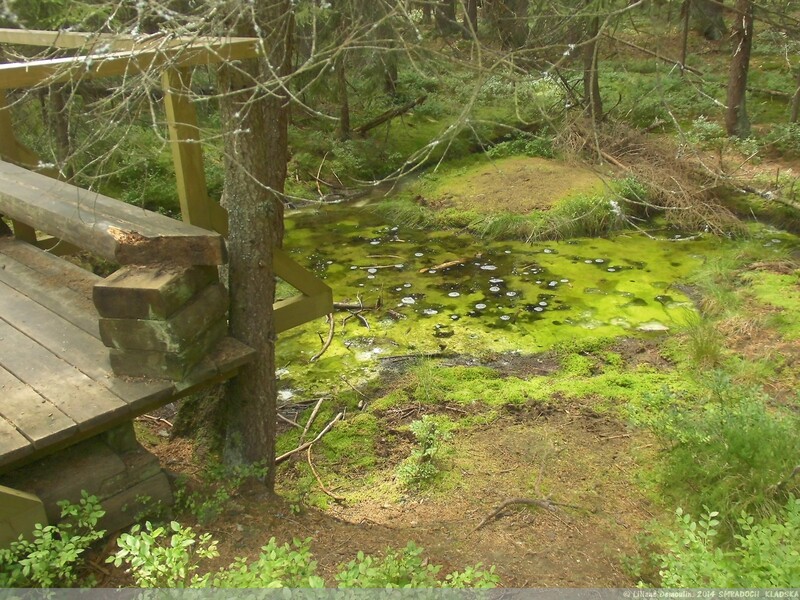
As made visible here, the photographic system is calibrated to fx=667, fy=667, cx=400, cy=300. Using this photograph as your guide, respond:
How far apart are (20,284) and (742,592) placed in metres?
4.03

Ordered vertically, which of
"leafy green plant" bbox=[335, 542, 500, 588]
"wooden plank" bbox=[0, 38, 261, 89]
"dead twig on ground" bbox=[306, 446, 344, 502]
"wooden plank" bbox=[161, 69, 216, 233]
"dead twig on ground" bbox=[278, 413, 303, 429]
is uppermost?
"wooden plank" bbox=[0, 38, 261, 89]

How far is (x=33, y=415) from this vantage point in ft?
9.18

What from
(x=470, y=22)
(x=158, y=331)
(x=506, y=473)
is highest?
(x=470, y=22)

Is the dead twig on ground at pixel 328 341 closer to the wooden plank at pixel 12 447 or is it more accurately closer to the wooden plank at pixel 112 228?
the wooden plank at pixel 112 228

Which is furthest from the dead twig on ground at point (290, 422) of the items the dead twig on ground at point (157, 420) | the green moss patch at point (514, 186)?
the green moss patch at point (514, 186)

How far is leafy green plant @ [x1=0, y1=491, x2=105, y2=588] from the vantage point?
7.68ft

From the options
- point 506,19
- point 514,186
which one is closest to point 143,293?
point 506,19

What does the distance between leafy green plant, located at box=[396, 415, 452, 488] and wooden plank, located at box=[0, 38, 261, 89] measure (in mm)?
2564

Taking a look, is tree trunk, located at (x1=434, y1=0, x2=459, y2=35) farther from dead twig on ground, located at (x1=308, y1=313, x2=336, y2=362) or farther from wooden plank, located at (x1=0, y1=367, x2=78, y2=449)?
dead twig on ground, located at (x1=308, y1=313, x2=336, y2=362)

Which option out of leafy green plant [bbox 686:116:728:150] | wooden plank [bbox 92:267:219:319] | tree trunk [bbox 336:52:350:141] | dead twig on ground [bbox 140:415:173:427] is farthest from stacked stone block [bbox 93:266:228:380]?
leafy green plant [bbox 686:116:728:150]

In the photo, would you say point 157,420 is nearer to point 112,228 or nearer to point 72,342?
point 72,342

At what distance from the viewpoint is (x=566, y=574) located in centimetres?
320

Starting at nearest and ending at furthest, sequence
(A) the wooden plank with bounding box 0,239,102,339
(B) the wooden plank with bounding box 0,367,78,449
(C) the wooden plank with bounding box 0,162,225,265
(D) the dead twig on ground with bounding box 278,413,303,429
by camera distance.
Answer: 1. (B) the wooden plank with bounding box 0,367,78,449
2. (C) the wooden plank with bounding box 0,162,225,265
3. (A) the wooden plank with bounding box 0,239,102,339
4. (D) the dead twig on ground with bounding box 278,413,303,429

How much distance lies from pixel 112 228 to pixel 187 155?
572 mm
